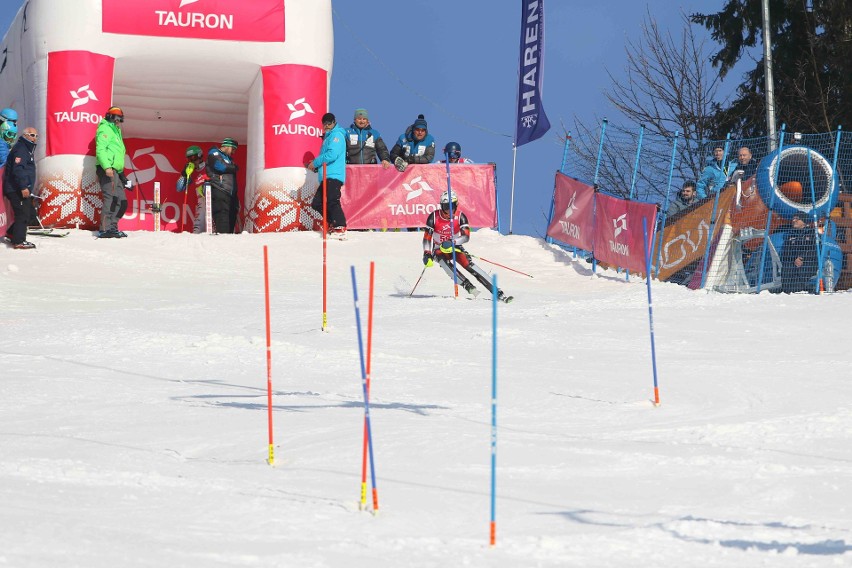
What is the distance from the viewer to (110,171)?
17672 mm

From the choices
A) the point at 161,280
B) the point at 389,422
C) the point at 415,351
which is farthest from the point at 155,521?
the point at 161,280

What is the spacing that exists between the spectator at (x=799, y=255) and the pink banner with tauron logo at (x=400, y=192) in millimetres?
5640

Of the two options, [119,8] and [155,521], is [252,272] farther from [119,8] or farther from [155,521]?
[155,521]

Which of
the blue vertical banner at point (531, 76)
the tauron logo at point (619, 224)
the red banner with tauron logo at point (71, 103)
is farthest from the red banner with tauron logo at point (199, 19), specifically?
the tauron logo at point (619, 224)

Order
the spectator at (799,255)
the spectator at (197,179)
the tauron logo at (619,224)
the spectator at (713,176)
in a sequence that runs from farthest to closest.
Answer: the spectator at (197,179)
the tauron logo at (619,224)
the spectator at (713,176)
the spectator at (799,255)

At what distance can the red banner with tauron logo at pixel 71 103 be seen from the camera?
1839cm

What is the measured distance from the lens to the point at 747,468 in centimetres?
632

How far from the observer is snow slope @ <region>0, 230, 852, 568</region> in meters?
4.85

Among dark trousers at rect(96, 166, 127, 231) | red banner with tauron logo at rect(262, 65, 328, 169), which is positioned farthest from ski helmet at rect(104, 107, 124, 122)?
red banner with tauron logo at rect(262, 65, 328, 169)

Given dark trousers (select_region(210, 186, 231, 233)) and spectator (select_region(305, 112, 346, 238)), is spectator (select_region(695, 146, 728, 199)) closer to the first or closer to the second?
spectator (select_region(305, 112, 346, 238))

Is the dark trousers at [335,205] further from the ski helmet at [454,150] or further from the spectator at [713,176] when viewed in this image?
the spectator at [713,176]

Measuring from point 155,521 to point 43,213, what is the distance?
14093 millimetres

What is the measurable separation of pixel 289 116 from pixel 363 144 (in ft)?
4.04

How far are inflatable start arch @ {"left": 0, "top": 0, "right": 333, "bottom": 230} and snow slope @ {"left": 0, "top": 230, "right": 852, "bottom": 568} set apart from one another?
4.41 m
